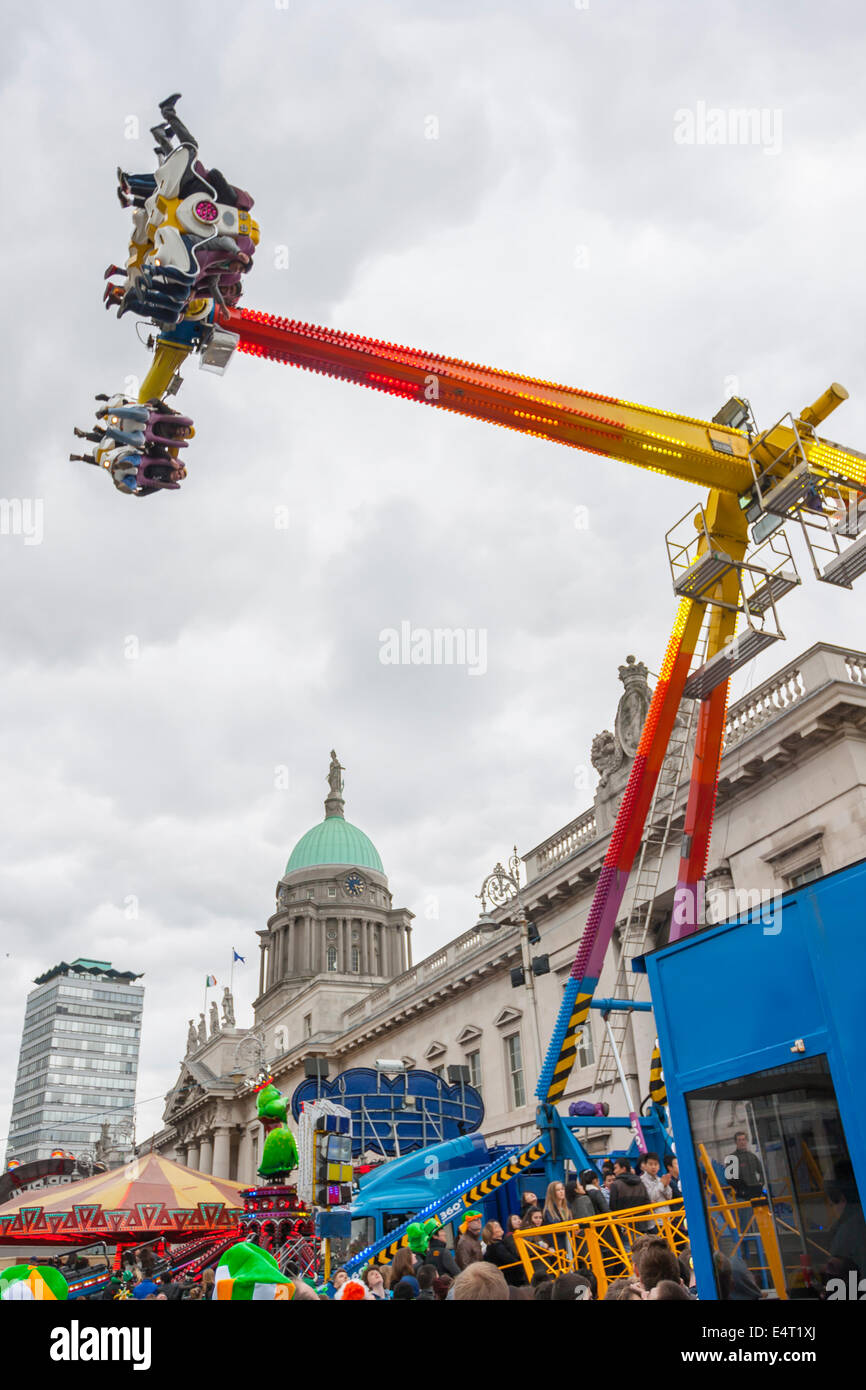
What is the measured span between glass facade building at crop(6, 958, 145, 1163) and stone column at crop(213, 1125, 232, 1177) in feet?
410

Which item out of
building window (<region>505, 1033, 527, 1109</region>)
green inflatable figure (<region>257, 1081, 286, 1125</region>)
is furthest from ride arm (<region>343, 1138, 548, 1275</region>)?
building window (<region>505, 1033, 527, 1109</region>)

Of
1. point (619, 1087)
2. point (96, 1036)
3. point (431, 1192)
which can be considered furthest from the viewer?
point (96, 1036)

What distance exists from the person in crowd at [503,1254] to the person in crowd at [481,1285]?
6638mm

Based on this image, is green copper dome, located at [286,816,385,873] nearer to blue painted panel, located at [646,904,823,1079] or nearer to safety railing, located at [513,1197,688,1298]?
safety railing, located at [513,1197,688,1298]

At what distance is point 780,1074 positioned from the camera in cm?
556

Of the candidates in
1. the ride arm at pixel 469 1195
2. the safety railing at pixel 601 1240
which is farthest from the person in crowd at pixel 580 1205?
the ride arm at pixel 469 1195

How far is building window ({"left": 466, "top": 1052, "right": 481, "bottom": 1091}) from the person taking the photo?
34625 millimetres

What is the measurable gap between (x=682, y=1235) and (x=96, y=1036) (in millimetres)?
205382

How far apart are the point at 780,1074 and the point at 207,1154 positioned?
75.8 m

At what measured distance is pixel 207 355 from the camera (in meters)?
11.5

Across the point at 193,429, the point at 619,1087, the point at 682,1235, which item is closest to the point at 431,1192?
the point at 682,1235
